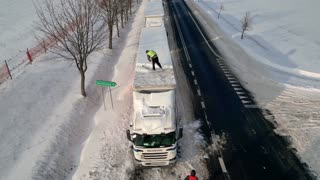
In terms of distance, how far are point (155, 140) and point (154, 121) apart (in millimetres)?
871

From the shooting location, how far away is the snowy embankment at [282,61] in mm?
17250

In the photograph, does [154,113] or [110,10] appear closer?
[154,113]

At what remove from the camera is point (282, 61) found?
2738cm

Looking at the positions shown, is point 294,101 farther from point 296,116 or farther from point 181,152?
point 181,152

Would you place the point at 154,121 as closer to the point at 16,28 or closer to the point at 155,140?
the point at 155,140

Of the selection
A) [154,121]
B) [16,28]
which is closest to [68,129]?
[154,121]

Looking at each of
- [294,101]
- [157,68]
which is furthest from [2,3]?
[294,101]

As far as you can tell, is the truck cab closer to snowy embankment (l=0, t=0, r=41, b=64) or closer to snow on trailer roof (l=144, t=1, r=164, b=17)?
snow on trailer roof (l=144, t=1, r=164, b=17)

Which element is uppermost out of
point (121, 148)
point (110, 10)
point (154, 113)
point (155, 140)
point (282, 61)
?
point (110, 10)

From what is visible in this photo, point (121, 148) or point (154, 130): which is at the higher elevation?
point (154, 130)

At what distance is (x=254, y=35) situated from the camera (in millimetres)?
35938

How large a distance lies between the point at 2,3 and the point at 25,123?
1994 inches

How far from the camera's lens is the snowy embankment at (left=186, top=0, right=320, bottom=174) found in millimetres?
17250

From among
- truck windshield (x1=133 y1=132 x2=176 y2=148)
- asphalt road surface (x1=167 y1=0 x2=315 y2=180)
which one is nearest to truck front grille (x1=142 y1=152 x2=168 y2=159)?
truck windshield (x1=133 y1=132 x2=176 y2=148)
